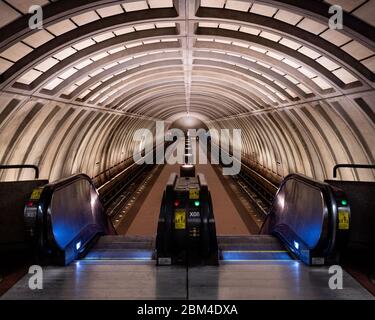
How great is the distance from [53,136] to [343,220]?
36.9ft

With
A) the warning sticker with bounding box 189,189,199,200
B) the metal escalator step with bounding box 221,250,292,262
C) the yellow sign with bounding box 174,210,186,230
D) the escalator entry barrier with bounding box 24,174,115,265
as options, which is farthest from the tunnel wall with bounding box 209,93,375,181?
the escalator entry barrier with bounding box 24,174,115,265

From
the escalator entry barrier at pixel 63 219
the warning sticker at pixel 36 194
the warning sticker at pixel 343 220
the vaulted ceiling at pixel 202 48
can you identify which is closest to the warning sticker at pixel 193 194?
the escalator entry barrier at pixel 63 219

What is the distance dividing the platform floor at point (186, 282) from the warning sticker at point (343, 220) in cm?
62

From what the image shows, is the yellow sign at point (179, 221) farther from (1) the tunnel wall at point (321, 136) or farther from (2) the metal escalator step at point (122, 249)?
(1) the tunnel wall at point (321, 136)

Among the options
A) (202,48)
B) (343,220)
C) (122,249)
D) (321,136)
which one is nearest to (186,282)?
(122,249)

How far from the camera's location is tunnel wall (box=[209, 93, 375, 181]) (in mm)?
9516

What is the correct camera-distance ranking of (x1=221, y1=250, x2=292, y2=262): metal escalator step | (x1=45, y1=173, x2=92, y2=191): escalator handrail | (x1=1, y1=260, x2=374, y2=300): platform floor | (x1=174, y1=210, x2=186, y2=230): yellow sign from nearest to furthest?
1. (x1=1, y1=260, x2=374, y2=300): platform floor
2. (x1=174, y1=210, x2=186, y2=230): yellow sign
3. (x1=45, y1=173, x2=92, y2=191): escalator handrail
4. (x1=221, y1=250, x2=292, y2=262): metal escalator step

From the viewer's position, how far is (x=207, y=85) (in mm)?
18812

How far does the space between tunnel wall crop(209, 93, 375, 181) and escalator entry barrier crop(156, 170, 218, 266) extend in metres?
4.59

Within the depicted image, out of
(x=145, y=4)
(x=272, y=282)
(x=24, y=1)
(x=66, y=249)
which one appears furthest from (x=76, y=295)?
(x=145, y=4)

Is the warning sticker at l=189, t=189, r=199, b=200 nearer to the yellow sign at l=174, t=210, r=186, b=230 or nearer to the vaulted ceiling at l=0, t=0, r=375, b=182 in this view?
the yellow sign at l=174, t=210, r=186, b=230

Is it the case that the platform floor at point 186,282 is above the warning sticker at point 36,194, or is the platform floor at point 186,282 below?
below

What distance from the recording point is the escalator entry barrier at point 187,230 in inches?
194

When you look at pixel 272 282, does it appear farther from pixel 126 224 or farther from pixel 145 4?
pixel 126 224
